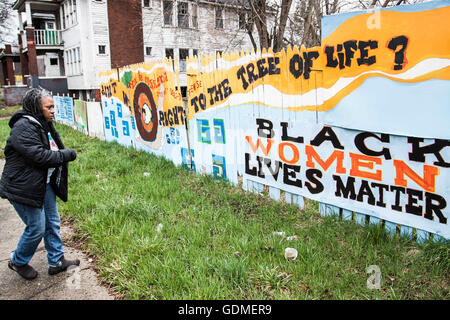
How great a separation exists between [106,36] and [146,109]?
16.9m

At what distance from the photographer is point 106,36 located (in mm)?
22672

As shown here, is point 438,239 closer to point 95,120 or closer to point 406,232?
point 406,232

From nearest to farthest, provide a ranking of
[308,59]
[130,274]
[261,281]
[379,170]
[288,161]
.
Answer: [261,281]
[130,274]
[379,170]
[308,59]
[288,161]

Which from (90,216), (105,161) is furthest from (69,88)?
(90,216)

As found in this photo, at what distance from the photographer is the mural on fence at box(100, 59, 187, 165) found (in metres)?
7.05

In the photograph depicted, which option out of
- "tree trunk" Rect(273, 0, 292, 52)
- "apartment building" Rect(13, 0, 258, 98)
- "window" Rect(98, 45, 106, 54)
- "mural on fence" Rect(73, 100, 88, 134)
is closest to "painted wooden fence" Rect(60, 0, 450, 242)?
"tree trunk" Rect(273, 0, 292, 52)

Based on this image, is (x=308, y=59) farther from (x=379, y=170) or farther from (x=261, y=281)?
(x=261, y=281)

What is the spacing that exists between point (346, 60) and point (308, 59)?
0.51 metres

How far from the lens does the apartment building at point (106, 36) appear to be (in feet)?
73.7

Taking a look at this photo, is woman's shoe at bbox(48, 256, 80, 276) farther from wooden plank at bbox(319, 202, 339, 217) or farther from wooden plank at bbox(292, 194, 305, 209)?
wooden plank at bbox(319, 202, 339, 217)

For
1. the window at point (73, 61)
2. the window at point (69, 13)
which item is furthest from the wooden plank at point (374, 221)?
the window at point (69, 13)

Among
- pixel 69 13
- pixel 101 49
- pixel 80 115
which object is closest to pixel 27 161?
pixel 80 115

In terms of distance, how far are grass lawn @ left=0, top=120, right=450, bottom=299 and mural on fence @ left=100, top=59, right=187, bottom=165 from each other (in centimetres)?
191

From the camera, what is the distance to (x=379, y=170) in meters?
3.69
